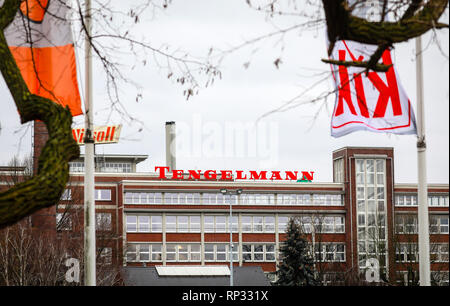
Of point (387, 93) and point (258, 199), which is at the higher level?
point (258, 199)

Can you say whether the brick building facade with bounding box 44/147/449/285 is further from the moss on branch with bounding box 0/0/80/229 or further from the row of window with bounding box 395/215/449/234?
the moss on branch with bounding box 0/0/80/229

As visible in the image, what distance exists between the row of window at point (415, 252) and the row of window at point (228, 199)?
896 cm

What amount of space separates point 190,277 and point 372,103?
58.4 metres

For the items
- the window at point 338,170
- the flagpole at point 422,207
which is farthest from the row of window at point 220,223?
the flagpole at point 422,207

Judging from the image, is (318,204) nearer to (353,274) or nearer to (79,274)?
(353,274)

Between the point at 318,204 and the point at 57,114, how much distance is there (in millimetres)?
82378

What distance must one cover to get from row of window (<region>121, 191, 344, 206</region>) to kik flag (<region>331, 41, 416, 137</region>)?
2770 inches

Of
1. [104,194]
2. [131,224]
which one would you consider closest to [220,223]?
[131,224]

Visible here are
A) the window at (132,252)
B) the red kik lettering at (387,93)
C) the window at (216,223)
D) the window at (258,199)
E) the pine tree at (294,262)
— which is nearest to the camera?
the red kik lettering at (387,93)

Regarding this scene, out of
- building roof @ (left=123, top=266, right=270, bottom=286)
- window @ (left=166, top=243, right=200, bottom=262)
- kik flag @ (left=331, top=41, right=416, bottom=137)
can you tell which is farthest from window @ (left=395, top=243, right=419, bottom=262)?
kik flag @ (left=331, top=41, right=416, bottom=137)

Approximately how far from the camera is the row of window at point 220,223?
85500mm

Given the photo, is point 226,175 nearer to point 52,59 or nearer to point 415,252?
point 415,252

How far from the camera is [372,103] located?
50.8ft

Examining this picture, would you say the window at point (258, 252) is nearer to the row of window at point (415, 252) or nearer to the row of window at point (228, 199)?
the row of window at point (228, 199)
